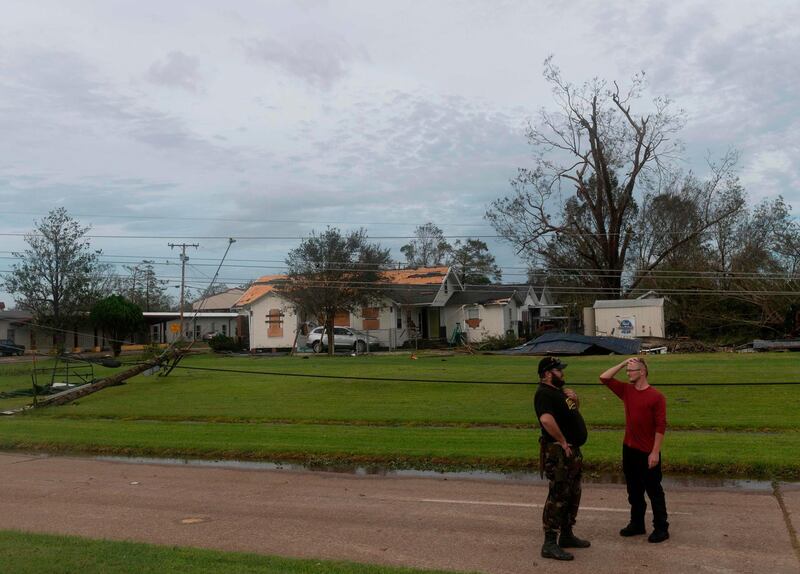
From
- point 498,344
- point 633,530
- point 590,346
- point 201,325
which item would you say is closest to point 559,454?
point 633,530

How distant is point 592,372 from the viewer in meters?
26.5

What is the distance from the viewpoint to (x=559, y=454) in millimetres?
6969

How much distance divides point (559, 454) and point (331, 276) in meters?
41.5

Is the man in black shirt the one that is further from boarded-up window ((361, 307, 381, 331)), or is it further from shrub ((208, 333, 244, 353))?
shrub ((208, 333, 244, 353))

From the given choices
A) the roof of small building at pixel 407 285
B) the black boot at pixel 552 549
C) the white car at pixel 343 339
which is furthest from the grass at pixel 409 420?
the roof of small building at pixel 407 285

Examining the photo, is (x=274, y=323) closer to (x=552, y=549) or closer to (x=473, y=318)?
(x=473, y=318)

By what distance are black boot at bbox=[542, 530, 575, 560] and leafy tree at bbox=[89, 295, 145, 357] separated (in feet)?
182

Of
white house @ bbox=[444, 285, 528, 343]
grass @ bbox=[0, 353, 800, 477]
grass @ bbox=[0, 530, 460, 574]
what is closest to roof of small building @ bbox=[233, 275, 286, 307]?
white house @ bbox=[444, 285, 528, 343]

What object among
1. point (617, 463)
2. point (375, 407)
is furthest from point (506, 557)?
point (375, 407)

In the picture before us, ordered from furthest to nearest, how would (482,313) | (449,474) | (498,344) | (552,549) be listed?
(482,313)
(498,344)
(449,474)
(552,549)

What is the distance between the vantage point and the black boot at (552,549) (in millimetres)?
6730

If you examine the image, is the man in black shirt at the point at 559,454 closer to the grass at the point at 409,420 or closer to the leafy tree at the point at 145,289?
the grass at the point at 409,420

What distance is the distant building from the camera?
4400cm

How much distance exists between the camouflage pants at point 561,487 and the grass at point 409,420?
465cm
